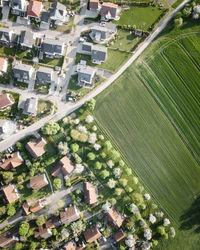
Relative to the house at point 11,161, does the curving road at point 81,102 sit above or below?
above

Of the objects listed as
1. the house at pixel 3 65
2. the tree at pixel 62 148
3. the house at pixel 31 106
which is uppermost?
the house at pixel 3 65

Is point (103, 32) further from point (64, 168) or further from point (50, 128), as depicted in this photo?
point (64, 168)

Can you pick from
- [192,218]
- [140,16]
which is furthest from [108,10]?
[192,218]

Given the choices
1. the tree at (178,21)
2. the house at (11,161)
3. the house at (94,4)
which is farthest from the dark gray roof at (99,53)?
the house at (11,161)

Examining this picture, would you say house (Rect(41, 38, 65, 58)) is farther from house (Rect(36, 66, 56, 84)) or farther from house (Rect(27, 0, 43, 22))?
house (Rect(27, 0, 43, 22))

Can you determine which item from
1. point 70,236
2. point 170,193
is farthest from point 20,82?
point 170,193

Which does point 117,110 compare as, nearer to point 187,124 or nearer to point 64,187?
point 187,124

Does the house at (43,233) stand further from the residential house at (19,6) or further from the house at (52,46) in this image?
the residential house at (19,6)
